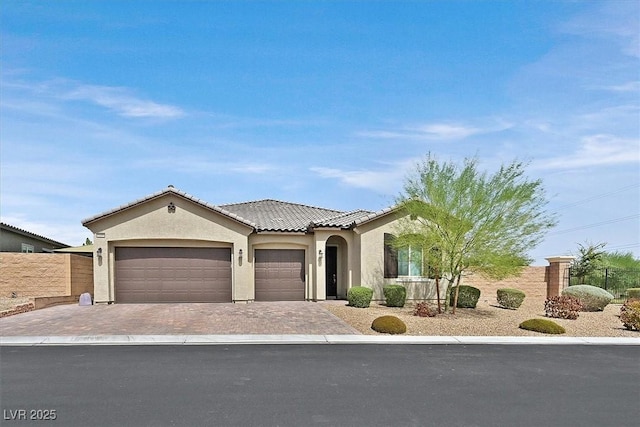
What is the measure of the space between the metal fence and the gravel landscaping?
624 centimetres

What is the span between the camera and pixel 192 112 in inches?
733

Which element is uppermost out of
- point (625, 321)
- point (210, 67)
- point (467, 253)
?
point (210, 67)

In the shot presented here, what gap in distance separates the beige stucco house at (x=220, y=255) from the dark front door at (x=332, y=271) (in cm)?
165

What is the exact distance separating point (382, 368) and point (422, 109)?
39.8 feet

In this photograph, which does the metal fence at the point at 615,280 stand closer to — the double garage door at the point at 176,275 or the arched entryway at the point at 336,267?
the arched entryway at the point at 336,267

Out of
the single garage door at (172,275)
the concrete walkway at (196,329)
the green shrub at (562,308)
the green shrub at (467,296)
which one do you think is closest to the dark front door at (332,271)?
the single garage door at (172,275)

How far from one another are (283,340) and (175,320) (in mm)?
5189

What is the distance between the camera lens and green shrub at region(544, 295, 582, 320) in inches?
713

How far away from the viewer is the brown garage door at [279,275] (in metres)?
23.0

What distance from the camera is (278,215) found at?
2747 centimetres

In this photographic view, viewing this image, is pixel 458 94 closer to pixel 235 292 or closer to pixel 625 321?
pixel 625 321

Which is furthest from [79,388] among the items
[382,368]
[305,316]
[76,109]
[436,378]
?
[76,109]

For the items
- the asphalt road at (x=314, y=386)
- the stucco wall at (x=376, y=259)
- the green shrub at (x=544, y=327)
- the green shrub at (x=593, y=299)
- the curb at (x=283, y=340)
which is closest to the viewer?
the asphalt road at (x=314, y=386)

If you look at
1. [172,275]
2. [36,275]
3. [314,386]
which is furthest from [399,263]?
[36,275]
